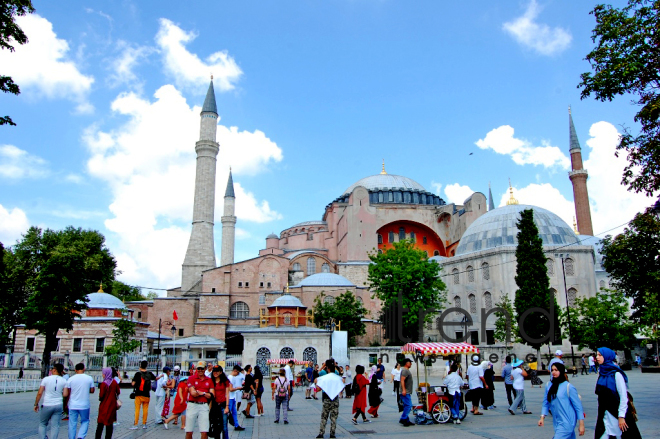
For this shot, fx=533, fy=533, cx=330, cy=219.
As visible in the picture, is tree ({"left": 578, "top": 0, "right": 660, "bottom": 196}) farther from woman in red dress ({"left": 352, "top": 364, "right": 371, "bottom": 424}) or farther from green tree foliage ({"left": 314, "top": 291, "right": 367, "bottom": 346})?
green tree foliage ({"left": 314, "top": 291, "right": 367, "bottom": 346})

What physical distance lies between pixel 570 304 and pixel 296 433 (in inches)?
1154

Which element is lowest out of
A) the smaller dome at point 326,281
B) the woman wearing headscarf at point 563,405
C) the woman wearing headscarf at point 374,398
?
the woman wearing headscarf at point 374,398

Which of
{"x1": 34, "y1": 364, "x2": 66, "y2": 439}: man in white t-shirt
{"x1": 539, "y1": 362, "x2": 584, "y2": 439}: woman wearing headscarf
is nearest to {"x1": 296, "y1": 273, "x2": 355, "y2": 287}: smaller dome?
{"x1": 34, "y1": 364, "x2": 66, "y2": 439}: man in white t-shirt

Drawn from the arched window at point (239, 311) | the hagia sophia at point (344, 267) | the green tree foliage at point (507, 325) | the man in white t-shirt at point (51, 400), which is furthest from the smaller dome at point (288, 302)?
the man in white t-shirt at point (51, 400)

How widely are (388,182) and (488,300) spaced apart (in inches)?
952

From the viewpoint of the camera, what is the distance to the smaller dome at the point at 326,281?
131ft

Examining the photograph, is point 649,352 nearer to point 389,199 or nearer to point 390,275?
point 390,275

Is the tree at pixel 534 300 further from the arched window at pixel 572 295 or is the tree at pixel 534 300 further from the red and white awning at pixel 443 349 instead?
the red and white awning at pixel 443 349

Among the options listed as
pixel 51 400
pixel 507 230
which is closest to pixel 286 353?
pixel 507 230

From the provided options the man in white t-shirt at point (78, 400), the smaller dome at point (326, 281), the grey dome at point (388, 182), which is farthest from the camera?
the grey dome at point (388, 182)

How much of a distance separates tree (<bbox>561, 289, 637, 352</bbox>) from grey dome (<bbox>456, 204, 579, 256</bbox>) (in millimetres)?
6444

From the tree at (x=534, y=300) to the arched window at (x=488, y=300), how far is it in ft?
22.3

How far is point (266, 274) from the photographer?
42.8 m

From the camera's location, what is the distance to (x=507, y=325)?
98.5ft
